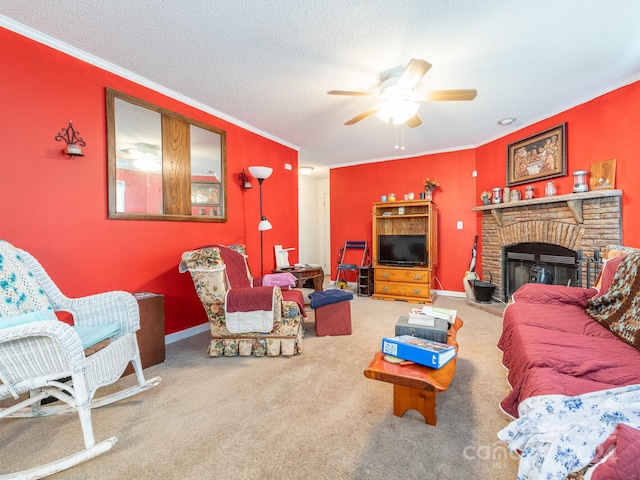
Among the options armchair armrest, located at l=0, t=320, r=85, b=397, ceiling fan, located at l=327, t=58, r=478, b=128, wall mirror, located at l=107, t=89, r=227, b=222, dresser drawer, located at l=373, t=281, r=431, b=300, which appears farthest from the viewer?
dresser drawer, located at l=373, t=281, r=431, b=300

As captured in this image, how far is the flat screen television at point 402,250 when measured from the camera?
457 cm

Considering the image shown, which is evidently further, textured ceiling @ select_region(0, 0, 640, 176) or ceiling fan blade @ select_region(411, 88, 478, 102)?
ceiling fan blade @ select_region(411, 88, 478, 102)

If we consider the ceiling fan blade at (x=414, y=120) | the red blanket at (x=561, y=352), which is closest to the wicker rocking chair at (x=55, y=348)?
the red blanket at (x=561, y=352)

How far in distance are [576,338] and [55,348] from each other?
2718 millimetres

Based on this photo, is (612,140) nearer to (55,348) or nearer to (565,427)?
(565,427)

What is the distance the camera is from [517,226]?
3840mm

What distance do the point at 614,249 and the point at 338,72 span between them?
269cm

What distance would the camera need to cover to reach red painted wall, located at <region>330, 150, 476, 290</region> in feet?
15.5

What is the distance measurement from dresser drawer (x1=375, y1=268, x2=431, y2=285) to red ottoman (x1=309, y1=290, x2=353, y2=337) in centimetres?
180

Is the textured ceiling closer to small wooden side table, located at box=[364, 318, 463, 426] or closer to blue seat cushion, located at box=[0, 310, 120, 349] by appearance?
blue seat cushion, located at box=[0, 310, 120, 349]

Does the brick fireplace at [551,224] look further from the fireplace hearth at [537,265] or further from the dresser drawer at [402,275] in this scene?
the dresser drawer at [402,275]

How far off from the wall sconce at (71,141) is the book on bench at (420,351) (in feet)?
8.53

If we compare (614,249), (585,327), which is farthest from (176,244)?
(614,249)

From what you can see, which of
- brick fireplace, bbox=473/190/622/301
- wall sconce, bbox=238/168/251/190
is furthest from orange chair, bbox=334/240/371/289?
wall sconce, bbox=238/168/251/190
